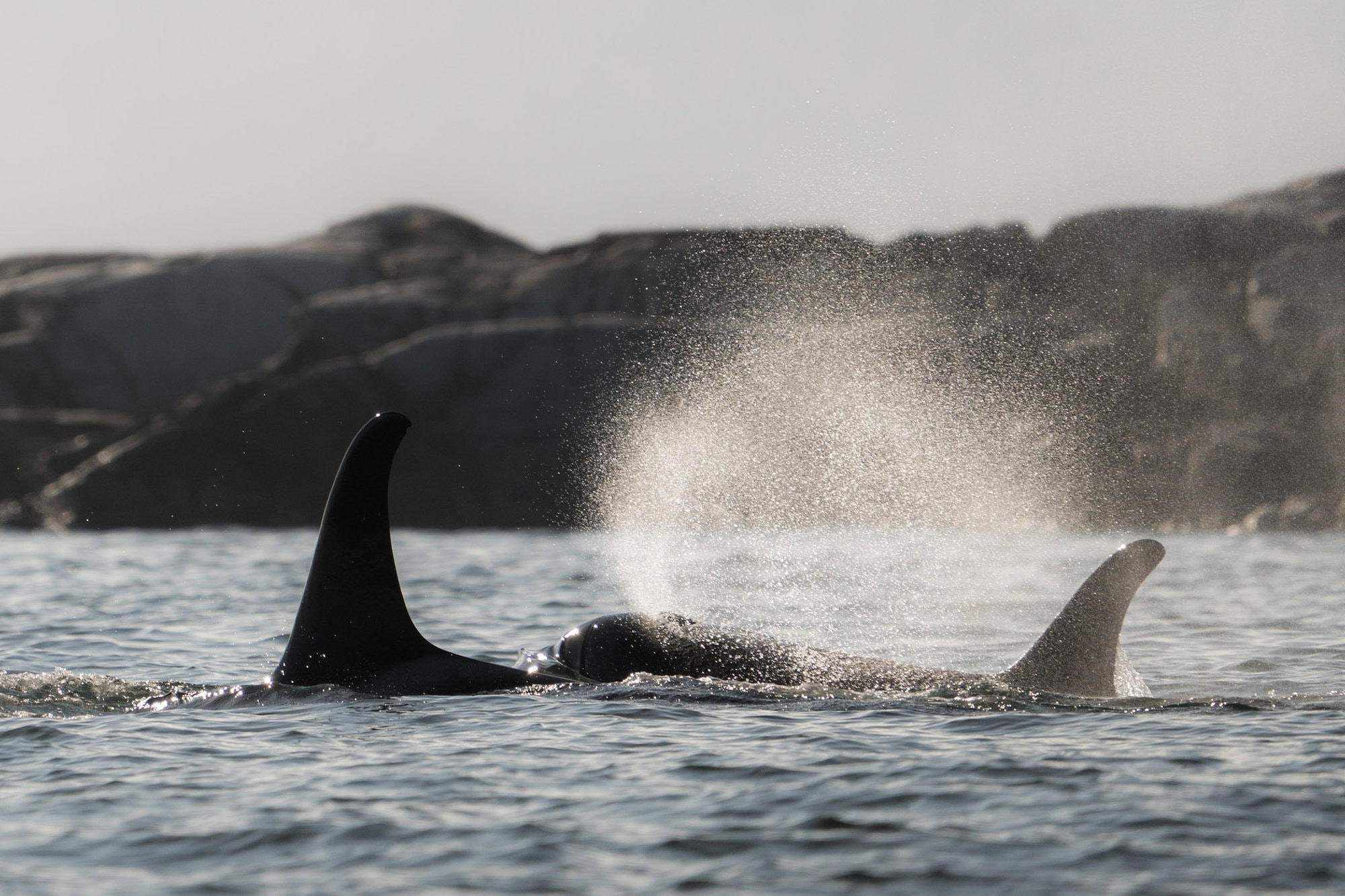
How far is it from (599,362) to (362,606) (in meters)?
47.1

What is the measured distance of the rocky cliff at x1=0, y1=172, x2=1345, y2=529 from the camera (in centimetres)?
5559

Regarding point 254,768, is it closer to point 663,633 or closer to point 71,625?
point 663,633

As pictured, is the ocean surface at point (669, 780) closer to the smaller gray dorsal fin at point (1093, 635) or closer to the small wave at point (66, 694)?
the small wave at point (66, 694)

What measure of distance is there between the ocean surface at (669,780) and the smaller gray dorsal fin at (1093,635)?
15.9 inches

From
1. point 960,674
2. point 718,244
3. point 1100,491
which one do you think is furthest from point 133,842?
point 718,244

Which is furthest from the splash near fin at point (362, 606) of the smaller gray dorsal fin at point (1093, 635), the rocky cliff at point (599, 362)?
the rocky cliff at point (599, 362)

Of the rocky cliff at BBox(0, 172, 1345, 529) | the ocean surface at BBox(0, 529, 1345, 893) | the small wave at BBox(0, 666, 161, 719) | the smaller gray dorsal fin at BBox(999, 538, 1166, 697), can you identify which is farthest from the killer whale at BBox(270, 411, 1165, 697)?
the rocky cliff at BBox(0, 172, 1345, 529)

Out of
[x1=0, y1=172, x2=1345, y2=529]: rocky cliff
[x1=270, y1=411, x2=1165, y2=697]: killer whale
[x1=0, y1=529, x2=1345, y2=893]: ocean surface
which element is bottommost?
[x1=0, y1=529, x2=1345, y2=893]: ocean surface

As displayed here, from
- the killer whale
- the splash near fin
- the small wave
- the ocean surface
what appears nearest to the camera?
the ocean surface

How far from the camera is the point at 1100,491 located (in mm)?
59188

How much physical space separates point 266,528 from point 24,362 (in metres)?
17.2

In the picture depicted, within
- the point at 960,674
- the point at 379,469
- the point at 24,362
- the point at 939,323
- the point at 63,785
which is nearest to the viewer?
the point at 63,785

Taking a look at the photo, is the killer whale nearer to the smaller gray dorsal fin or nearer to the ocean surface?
the smaller gray dorsal fin

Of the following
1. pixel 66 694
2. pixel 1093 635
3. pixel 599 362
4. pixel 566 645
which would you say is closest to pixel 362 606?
pixel 566 645
